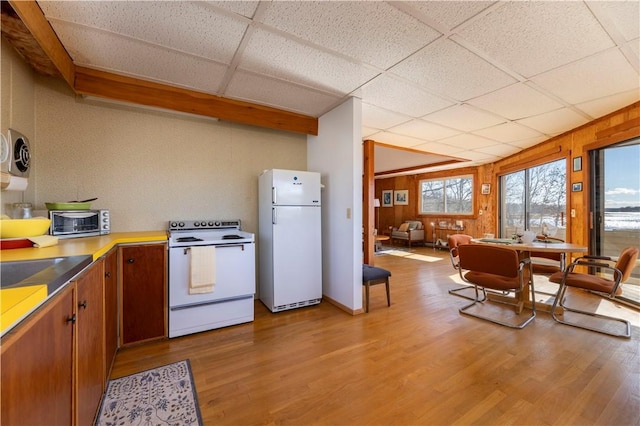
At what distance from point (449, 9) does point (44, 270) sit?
2416 millimetres

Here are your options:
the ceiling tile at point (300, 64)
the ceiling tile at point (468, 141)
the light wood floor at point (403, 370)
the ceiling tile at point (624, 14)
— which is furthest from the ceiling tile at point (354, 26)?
the ceiling tile at point (468, 141)

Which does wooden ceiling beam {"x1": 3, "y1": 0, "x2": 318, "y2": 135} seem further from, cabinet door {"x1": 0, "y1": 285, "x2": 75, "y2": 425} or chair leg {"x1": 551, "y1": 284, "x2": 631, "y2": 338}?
chair leg {"x1": 551, "y1": 284, "x2": 631, "y2": 338}

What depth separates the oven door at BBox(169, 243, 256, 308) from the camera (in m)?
2.30

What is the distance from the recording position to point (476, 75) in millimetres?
2387

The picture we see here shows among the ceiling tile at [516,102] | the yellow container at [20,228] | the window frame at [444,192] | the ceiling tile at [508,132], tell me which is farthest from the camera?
the window frame at [444,192]

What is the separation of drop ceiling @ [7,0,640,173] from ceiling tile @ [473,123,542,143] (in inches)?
23.8

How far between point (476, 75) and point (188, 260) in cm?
305

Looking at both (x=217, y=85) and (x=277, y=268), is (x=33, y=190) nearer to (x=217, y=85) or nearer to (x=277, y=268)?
(x=217, y=85)

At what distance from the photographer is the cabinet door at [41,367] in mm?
637

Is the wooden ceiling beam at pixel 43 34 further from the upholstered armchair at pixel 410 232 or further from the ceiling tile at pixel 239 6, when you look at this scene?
the upholstered armchair at pixel 410 232

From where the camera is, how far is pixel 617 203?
3.37 meters

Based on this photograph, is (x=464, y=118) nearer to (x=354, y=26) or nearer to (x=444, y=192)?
(x=354, y=26)

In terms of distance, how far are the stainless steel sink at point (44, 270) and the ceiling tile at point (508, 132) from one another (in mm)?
4678

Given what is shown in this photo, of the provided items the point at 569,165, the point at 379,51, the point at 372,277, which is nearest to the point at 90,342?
the point at 372,277
